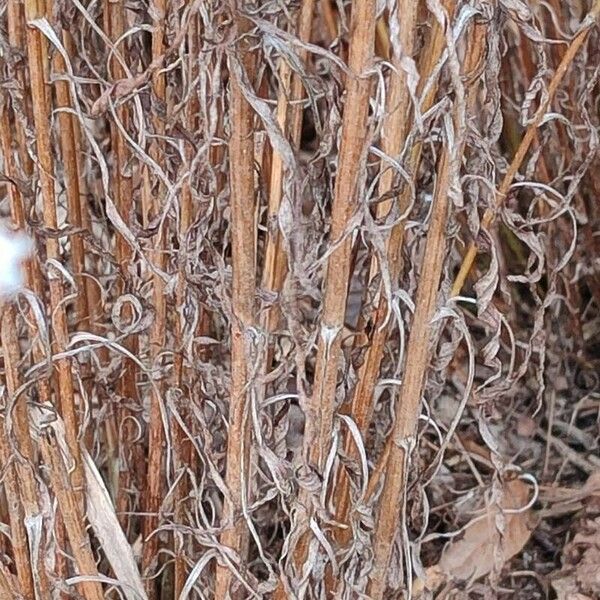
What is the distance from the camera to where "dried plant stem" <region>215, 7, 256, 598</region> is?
58 cm

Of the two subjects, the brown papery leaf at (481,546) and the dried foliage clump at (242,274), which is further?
the brown papery leaf at (481,546)

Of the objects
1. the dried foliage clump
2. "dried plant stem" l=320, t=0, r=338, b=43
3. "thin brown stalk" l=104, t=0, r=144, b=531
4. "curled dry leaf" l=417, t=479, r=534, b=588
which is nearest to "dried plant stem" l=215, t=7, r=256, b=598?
the dried foliage clump

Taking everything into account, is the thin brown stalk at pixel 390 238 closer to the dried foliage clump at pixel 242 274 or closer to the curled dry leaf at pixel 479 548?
the dried foliage clump at pixel 242 274

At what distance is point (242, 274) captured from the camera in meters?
0.63

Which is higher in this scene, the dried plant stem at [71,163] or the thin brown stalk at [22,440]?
the dried plant stem at [71,163]

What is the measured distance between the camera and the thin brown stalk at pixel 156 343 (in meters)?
0.64

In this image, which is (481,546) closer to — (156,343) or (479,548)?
(479,548)

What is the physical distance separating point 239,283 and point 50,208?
14 centimetres

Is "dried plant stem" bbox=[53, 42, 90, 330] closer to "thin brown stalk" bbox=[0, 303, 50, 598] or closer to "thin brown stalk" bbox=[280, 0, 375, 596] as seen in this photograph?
"thin brown stalk" bbox=[0, 303, 50, 598]

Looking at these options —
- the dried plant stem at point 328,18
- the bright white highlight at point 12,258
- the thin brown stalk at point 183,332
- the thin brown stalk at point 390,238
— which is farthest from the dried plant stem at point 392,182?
the dried plant stem at point 328,18

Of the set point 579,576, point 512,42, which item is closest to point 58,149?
point 512,42

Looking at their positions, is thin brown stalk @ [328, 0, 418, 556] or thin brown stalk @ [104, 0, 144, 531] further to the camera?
thin brown stalk @ [104, 0, 144, 531]

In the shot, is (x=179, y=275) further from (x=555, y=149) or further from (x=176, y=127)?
(x=555, y=149)

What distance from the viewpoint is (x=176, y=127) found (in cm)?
65
